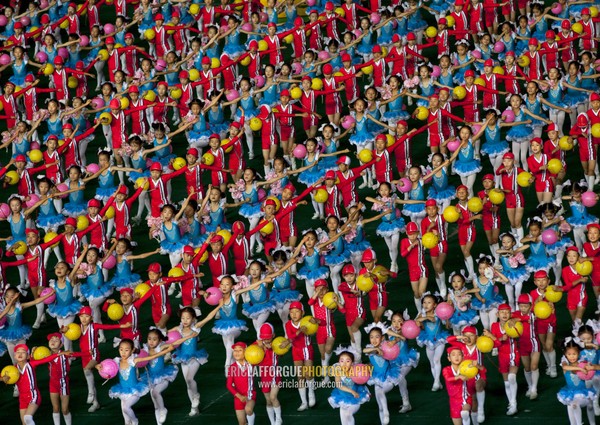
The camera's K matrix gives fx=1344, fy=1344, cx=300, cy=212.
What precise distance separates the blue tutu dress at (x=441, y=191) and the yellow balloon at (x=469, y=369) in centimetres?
459

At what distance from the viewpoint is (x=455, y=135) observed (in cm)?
1944

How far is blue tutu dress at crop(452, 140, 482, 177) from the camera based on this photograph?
1802cm

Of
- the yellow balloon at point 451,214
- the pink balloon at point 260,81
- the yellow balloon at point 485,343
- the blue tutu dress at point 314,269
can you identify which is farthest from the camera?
the pink balloon at point 260,81

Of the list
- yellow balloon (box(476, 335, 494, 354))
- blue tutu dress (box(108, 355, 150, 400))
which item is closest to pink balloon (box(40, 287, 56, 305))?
blue tutu dress (box(108, 355, 150, 400))

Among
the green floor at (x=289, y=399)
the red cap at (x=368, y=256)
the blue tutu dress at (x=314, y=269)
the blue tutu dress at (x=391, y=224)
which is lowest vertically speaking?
the green floor at (x=289, y=399)

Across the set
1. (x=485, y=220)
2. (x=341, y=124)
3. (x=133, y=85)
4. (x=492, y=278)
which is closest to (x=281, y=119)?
(x=341, y=124)

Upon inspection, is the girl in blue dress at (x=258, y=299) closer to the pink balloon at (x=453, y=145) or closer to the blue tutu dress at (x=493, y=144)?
the pink balloon at (x=453, y=145)

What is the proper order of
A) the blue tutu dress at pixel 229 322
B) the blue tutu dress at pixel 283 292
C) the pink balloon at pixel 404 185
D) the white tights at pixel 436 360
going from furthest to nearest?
1. the pink balloon at pixel 404 185
2. the blue tutu dress at pixel 283 292
3. the blue tutu dress at pixel 229 322
4. the white tights at pixel 436 360

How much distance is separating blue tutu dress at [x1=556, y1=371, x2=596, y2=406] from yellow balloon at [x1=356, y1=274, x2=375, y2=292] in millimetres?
2753

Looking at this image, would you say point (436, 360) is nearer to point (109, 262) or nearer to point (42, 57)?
point (109, 262)

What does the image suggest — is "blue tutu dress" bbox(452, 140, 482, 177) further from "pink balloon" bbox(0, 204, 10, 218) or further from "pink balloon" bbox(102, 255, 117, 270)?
"pink balloon" bbox(0, 204, 10, 218)

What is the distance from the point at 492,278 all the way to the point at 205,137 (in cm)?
628

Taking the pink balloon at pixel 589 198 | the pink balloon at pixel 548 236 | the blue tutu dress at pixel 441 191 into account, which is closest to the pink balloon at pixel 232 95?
the blue tutu dress at pixel 441 191

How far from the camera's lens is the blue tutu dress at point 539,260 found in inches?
618
